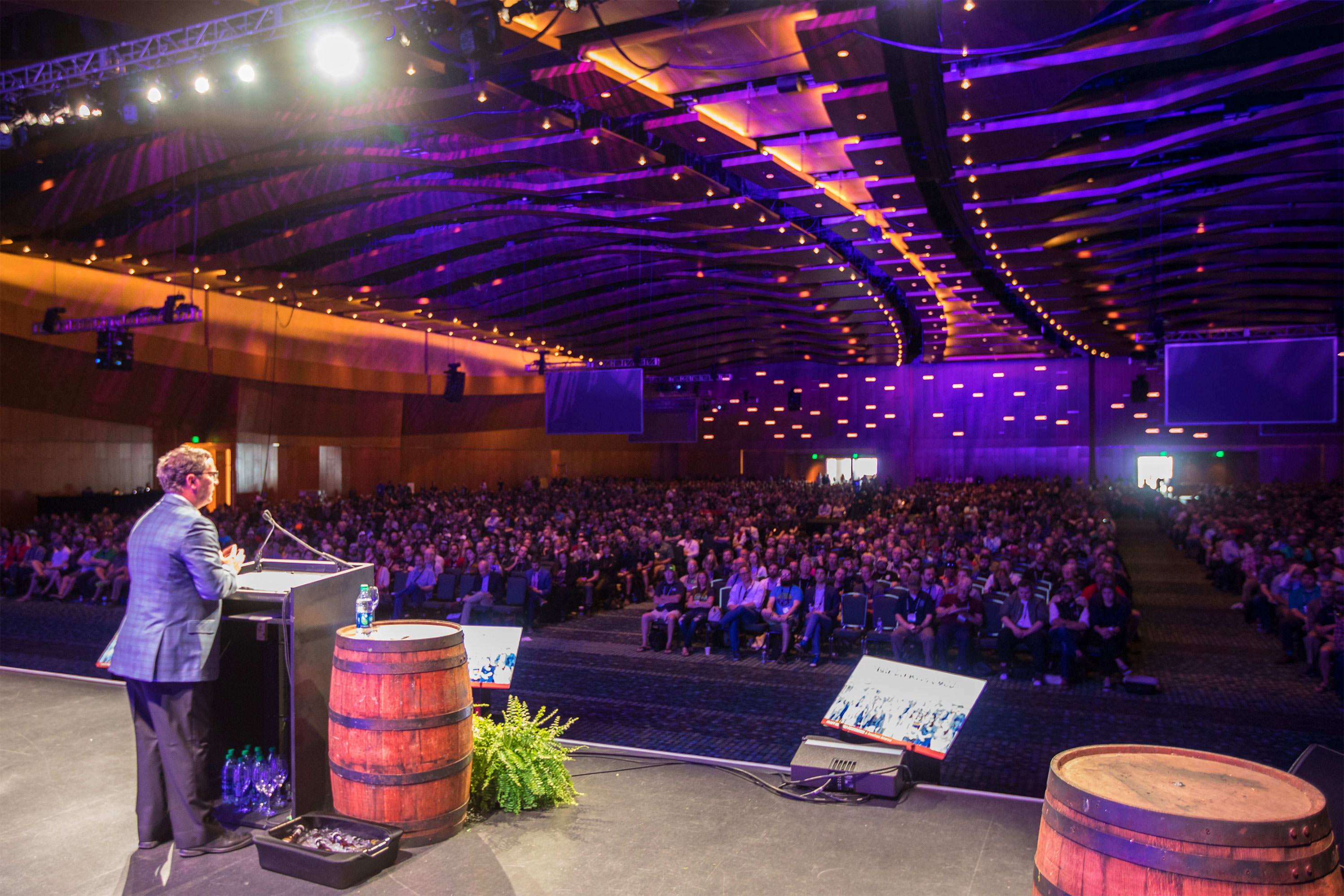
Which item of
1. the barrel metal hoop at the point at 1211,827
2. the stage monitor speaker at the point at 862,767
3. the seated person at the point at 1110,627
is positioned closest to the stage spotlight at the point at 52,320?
the stage monitor speaker at the point at 862,767

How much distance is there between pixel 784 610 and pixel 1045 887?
7808mm

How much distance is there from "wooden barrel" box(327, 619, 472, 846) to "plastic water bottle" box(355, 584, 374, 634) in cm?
13

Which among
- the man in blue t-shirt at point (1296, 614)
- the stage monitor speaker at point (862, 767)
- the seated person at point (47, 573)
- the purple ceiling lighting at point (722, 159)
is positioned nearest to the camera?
the stage monitor speaker at point (862, 767)

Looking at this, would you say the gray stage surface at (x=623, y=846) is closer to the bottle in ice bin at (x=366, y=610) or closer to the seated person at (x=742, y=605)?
the bottle in ice bin at (x=366, y=610)

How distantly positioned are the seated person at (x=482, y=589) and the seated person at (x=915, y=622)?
514 cm

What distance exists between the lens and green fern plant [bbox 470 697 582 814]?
3.81 m

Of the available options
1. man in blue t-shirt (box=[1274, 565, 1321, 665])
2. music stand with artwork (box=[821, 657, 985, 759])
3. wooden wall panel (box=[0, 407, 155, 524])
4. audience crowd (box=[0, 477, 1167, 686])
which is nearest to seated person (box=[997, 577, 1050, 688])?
audience crowd (box=[0, 477, 1167, 686])

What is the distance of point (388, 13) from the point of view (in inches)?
252

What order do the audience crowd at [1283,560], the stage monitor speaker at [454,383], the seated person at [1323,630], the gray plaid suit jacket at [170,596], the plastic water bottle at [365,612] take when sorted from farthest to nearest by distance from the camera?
the stage monitor speaker at [454,383], the audience crowd at [1283,560], the seated person at [1323,630], the plastic water bottle at [365,612], the gray plaid suit jacket at [170,596]

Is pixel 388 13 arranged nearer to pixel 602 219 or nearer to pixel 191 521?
pixel 191 521

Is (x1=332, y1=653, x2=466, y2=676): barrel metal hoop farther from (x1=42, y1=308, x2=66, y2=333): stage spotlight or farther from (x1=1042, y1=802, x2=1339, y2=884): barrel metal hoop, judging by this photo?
(x1=42, y1=308, x2=66, y2=333): stage spotlight

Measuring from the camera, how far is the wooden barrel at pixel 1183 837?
1.81 meters

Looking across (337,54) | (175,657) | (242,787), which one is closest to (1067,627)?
(242,787)

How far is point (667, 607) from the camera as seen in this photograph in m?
10.5
